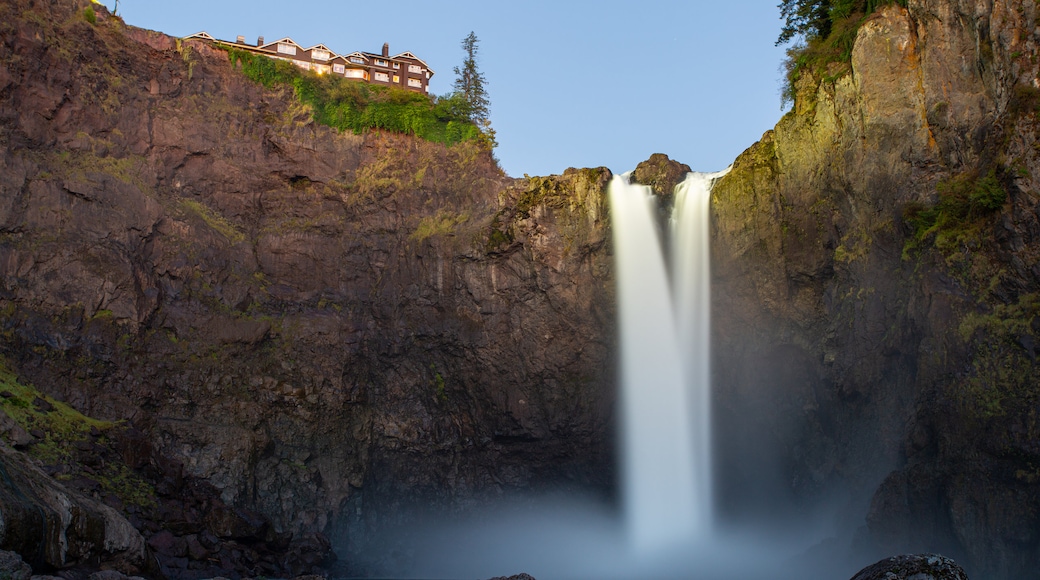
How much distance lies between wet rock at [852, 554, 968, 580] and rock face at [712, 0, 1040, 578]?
11.8 metres

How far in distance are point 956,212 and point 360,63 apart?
42.5m

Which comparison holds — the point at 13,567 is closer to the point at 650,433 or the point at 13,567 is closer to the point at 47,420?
the point at 47,420

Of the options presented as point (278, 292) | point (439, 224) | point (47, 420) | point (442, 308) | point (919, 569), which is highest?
point (439, 224)

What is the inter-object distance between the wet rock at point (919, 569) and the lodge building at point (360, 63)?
1808 inches

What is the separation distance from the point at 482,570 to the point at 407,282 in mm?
13061

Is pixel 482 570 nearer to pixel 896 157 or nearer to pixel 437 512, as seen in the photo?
pixel 437 512

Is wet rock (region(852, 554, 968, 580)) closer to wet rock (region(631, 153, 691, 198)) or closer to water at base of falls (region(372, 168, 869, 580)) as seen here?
water at base of falls (region(372, 168, 869, 580))

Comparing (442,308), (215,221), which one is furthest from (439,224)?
(215,221)

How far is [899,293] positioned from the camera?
2438 centimetres

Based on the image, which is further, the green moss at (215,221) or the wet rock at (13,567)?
the green moss at (215,221)

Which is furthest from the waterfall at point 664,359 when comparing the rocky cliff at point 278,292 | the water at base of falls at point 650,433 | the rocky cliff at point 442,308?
the rocky cliff at point 278,292

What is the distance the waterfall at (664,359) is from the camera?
32.3 metres

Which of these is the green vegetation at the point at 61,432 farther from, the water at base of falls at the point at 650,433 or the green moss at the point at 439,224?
the green moss at the point at 439,224

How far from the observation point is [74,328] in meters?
29.4
